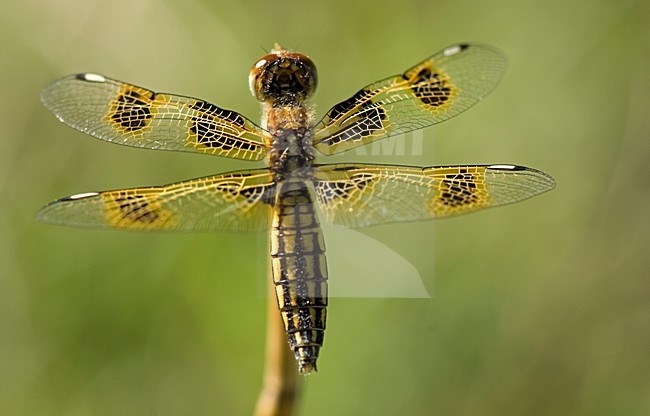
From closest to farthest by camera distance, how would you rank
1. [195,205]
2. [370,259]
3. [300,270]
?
[300,270] < [195,205] < [370,259]

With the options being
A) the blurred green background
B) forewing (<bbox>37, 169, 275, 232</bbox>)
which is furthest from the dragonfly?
the blurred green background

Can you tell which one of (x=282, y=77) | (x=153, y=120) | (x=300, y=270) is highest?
(x=282, y=77)

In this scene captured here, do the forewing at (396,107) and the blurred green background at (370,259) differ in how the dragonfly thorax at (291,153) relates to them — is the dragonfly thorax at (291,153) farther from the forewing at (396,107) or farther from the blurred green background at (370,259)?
the blurred green background at (370,259)

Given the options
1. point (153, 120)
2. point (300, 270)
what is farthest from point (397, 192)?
point (153, 120)

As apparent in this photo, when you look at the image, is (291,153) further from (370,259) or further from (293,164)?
(370,259)

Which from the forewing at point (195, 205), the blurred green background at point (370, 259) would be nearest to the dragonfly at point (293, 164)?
the forewing at point (195, 205)

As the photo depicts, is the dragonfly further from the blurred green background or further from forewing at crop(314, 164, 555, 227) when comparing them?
the blurred green background

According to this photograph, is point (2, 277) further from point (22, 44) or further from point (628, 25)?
point (628, 25)
